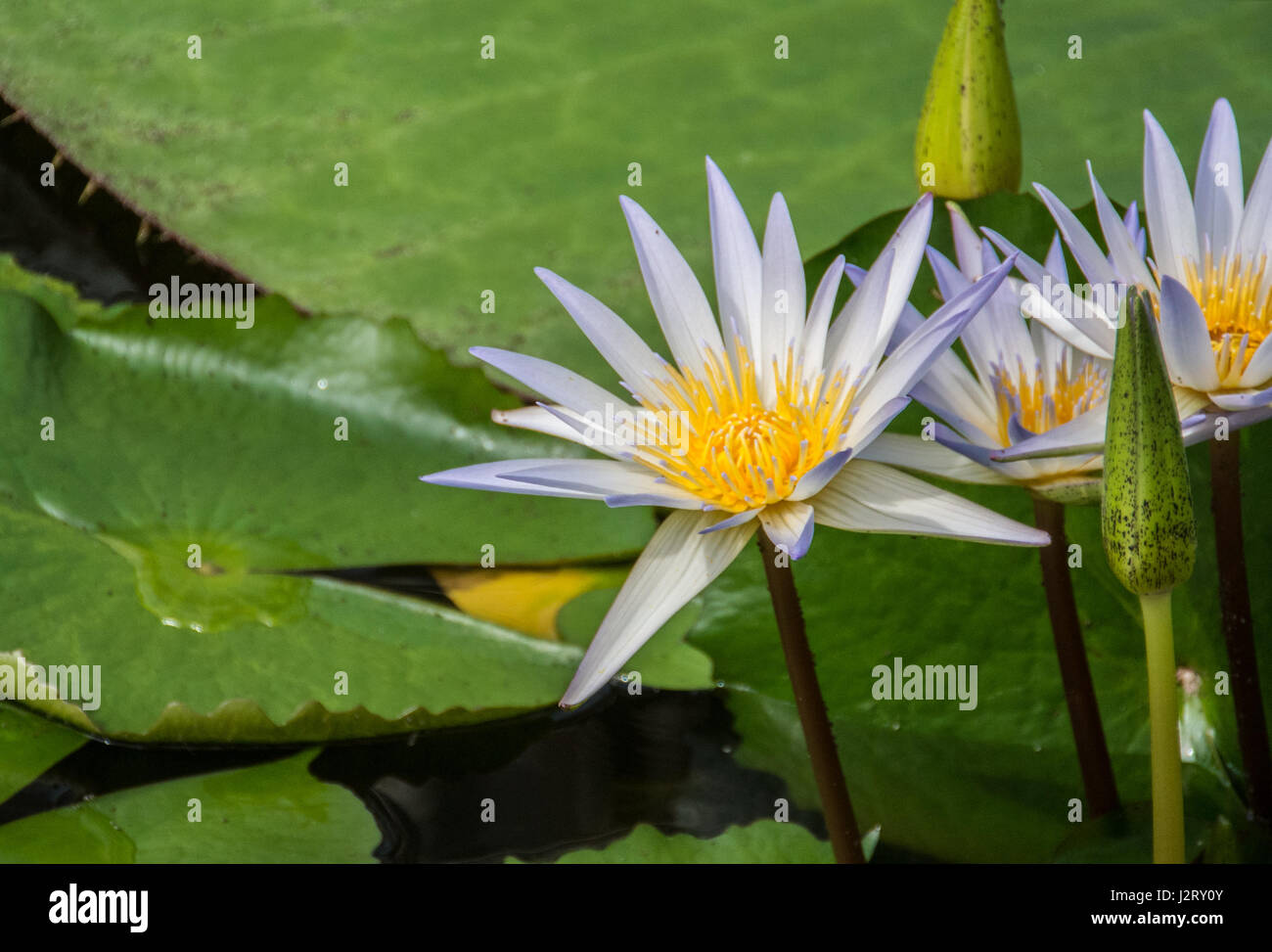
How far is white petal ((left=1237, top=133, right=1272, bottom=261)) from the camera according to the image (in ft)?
4.00

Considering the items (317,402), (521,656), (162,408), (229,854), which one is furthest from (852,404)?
(162,408)

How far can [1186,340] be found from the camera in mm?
1041

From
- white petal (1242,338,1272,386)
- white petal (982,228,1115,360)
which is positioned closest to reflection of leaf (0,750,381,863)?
white petal (982,228,1115,360)

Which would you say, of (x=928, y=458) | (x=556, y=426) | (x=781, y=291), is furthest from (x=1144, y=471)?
(x=556, y=426)

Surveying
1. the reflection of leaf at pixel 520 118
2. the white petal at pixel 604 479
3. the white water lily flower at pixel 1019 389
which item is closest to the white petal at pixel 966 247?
the white water lily flower at pixel 1019 389

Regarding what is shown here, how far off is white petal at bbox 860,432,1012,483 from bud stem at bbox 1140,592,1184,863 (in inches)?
7.8

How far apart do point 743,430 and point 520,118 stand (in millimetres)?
1442

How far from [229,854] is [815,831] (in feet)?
2.51

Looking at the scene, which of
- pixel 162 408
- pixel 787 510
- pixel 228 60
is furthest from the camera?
pixel 228 60

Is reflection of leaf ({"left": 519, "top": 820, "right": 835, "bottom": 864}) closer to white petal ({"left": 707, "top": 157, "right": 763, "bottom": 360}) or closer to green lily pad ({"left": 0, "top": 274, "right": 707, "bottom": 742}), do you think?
green lily pad ({"left": 0, "top": 274, "right": 707, "bottom": 742})

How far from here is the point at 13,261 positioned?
2.26 metres
